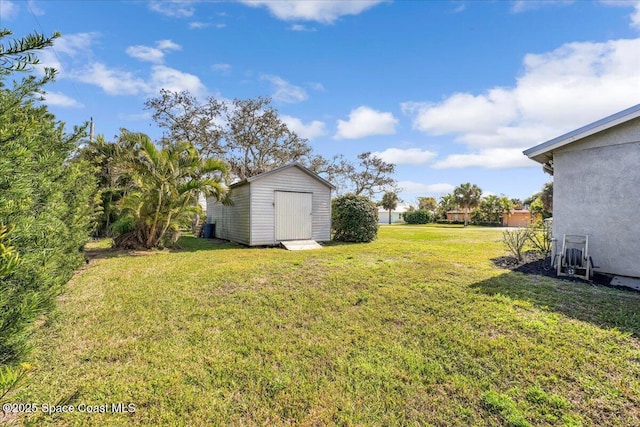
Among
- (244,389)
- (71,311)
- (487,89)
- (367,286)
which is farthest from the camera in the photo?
(487,89)

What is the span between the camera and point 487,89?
10.9m

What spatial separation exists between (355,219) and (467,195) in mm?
27793

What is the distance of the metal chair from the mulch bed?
16 cm

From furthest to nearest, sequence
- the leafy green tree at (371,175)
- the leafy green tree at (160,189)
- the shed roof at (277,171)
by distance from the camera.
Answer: the leafy green tree at (371,175)
the shed roof at (277,171)
the leafy green tree at (160,189)

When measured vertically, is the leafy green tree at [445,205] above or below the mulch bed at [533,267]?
above

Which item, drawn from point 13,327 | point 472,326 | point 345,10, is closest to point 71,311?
point 13,327

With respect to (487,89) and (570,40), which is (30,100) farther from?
(487,89)

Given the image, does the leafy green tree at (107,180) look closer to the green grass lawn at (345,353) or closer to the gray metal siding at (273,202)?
the gray metal siding at (273,202)

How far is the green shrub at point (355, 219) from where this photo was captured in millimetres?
12719

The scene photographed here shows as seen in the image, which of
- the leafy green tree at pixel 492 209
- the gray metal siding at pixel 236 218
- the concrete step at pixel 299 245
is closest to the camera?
the concrete step at pixel 299 245

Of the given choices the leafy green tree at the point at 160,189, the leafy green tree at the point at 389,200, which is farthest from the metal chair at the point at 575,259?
the leafy green tree at the point at 389,200

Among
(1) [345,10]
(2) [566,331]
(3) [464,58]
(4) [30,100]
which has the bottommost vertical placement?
(2) [566,331]

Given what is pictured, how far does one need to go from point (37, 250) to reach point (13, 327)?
0.90m

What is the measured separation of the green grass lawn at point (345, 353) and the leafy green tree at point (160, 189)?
4676mm
